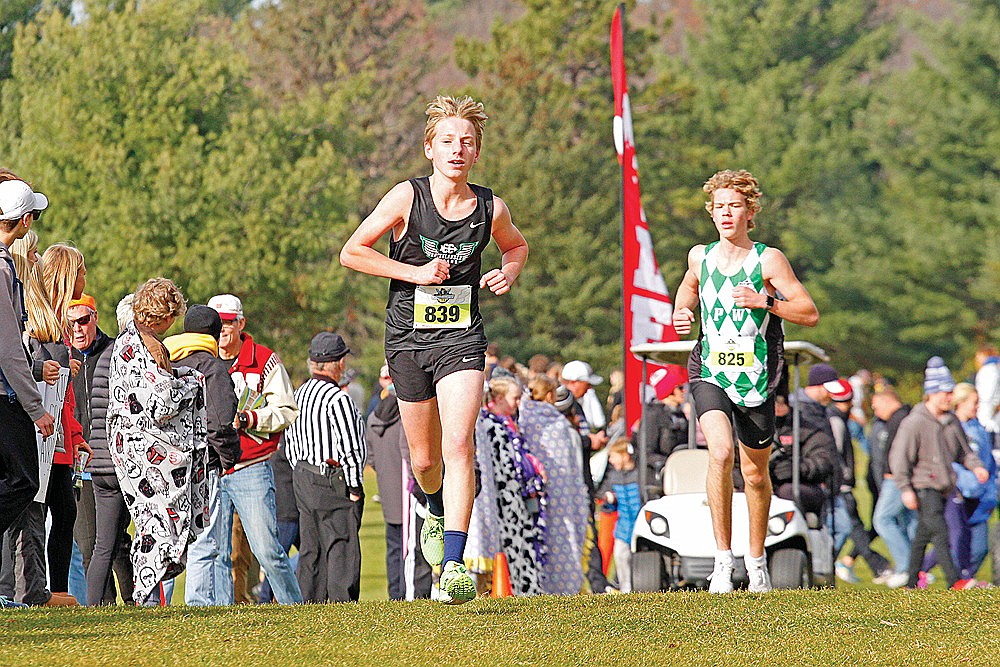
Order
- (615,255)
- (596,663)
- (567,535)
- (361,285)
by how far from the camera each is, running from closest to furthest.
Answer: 1. (596,663)
2. (567,535)
3. (361,285)
4. (615,255)

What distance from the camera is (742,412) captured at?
8.64 meters

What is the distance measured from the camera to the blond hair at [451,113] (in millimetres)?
7574

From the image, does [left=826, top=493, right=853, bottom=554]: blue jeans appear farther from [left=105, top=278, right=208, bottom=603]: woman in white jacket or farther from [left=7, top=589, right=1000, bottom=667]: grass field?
[left=105, top=278, right=208, bottom=603]: woman in white jacket

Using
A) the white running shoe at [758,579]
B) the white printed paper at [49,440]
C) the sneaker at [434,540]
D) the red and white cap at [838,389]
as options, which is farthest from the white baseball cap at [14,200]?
the red and white cap at [838,389]

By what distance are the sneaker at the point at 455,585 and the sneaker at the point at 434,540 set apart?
0.45m

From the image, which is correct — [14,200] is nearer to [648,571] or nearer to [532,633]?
[532,633]

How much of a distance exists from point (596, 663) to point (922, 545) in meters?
9.43

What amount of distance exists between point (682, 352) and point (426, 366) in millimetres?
4987

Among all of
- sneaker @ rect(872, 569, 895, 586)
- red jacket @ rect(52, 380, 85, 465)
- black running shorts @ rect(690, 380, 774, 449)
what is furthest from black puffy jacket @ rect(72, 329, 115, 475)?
sneaker @ rect(872, 569, 895, 586)

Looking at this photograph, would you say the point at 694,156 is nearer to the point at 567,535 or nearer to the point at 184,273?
the point at 184,273

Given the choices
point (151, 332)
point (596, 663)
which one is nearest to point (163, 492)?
point (151, 332)

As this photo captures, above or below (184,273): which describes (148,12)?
above


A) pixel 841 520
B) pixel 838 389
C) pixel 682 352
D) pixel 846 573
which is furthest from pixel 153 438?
pixel 846 573

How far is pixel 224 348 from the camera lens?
10102 millimetres
